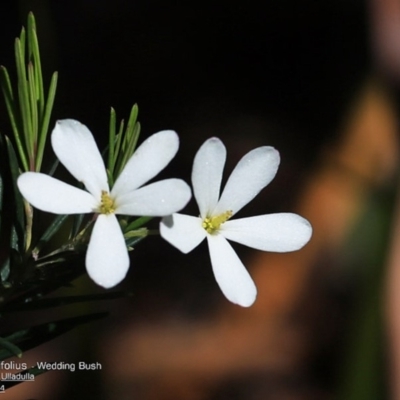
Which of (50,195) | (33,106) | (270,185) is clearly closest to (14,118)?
(33,106)

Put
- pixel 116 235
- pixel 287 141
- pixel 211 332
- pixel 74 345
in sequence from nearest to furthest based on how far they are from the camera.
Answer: pixel 116 235 < pixel 74 345 < pixel 211 332 < pixel 287 141

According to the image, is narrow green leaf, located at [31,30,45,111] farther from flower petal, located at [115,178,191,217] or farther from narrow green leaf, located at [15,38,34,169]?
flower petal, located at [115,178,191,217]

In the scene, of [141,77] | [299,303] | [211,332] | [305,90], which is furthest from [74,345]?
[305,90]

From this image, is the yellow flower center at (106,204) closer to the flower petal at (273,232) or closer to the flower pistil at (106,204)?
the flower pistil at (106,204)

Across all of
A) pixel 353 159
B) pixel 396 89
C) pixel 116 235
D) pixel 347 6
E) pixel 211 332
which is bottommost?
pixel 116 235

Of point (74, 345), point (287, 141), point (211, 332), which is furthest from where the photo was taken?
point (287, 141)

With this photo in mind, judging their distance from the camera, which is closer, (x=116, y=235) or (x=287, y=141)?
(x=116, y=235)

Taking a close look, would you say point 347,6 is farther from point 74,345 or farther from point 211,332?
point 74,345
